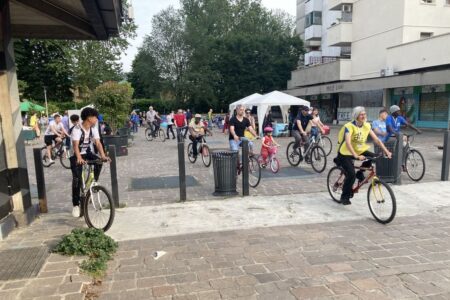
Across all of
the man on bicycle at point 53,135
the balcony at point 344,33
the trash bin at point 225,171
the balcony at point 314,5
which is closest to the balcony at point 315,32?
the balcony at point 314,5

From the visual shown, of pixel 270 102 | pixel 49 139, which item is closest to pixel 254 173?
pixel 49 139

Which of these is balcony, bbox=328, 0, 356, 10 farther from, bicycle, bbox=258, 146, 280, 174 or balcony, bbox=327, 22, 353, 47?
bicycle, bbox=258, 146, 280, 174

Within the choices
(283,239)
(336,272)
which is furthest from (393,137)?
(336,272)

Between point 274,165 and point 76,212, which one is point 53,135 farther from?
point 274,165

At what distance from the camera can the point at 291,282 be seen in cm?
363

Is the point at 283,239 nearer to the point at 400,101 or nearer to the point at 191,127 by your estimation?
the point at 191,127

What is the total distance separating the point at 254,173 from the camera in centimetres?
788

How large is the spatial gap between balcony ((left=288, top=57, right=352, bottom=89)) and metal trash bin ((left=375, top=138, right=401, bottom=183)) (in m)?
22.9

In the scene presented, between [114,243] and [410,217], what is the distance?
430 cm

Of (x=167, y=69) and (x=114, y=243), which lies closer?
(x=114, y=243)

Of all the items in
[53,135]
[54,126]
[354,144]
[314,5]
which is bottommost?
[53,135]

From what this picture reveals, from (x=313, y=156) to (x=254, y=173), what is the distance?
8.26 feet

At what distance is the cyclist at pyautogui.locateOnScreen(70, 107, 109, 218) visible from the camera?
Answer: 5439 millimetres

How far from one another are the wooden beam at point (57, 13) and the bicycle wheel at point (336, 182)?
16.2 ft
